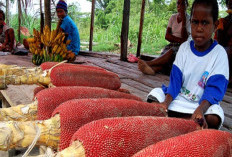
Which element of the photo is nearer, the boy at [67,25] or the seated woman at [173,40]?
the seated woman at [173,40]

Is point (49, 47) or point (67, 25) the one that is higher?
point (67, 25)

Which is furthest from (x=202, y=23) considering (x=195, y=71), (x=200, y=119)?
(x=200, y=119)

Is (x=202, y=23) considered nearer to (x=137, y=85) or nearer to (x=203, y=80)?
(x=203, y=80)

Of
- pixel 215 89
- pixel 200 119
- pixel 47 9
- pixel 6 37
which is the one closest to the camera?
pixel 200 119

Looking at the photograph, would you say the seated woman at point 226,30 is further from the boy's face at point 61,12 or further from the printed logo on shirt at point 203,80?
the boy's face at point 61,12

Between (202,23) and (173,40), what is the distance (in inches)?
78.6

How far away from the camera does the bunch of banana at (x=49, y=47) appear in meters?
3.20

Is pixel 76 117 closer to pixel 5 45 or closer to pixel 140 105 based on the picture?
pixel 140 105

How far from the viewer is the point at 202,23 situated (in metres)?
1.55

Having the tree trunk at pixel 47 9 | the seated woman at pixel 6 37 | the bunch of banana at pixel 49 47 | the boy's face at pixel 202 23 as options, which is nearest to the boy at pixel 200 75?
the boy's face at pixel 202 23

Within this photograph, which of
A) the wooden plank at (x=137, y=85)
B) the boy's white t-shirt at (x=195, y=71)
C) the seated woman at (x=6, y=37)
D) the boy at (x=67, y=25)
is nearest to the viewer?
the boy's white t-shirt at (x=195, y=71)

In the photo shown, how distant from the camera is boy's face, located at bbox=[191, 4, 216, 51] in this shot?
1.52 metres

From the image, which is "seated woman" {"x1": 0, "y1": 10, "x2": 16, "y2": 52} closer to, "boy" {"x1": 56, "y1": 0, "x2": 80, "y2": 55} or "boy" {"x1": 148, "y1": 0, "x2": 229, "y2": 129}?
"boy" {"x1": 56, "y1": 0, "x2": 80, "y2": 55}

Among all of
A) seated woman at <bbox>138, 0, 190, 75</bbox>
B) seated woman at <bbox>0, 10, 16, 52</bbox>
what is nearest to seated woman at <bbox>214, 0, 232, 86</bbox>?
seated woman at <bbox>138, 0, 190, 75</bbox>
